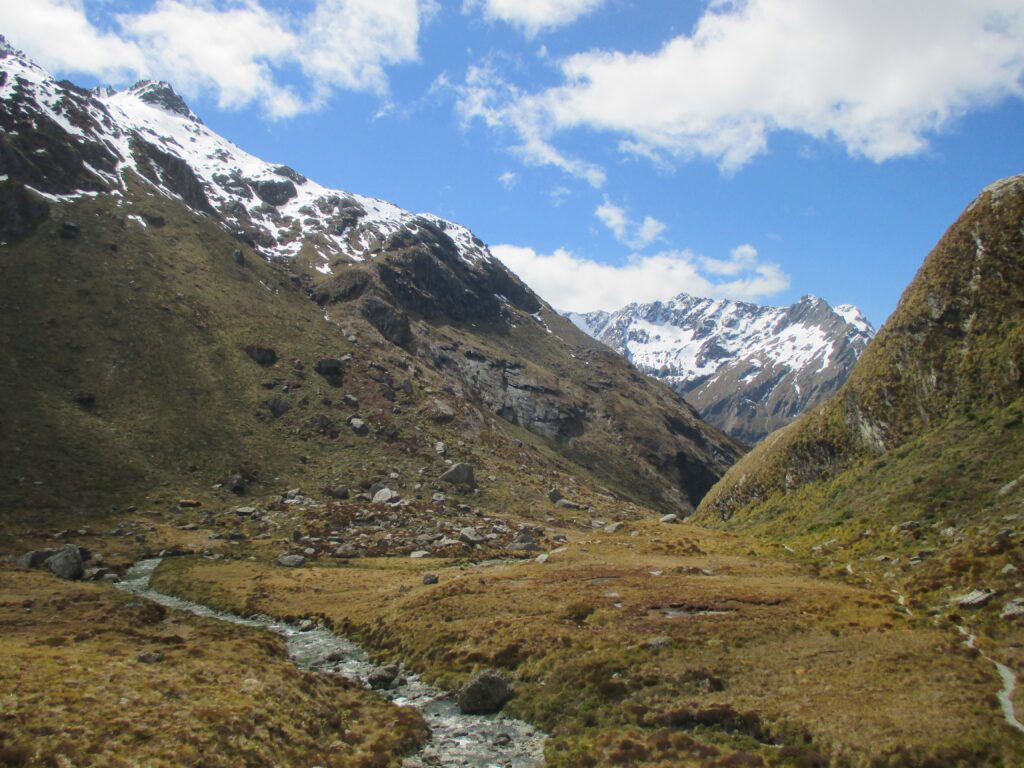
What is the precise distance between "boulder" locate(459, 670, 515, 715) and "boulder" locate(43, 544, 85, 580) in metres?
50.2

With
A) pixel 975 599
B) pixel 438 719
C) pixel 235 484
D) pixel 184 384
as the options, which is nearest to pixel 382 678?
pixel 438 719

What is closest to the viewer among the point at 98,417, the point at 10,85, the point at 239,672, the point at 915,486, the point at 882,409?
the point at 239,672

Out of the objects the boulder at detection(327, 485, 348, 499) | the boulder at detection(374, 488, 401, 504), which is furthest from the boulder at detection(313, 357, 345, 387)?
the boulder at detection(374, 488, 401, 504)

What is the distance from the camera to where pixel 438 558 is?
77125 mm

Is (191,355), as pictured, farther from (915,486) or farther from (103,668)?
(915,486)

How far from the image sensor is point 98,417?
4011 inches

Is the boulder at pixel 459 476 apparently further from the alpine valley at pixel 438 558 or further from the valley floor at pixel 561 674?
the valley floor at pixel 561 674

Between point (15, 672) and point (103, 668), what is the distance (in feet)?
11.8

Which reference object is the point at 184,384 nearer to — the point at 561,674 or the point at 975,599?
the point at 561,674

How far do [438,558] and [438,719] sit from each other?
47751 millimetres

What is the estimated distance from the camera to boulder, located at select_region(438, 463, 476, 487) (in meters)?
117

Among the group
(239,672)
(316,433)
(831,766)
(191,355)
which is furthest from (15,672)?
(191,355)

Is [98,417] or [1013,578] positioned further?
[98,417]

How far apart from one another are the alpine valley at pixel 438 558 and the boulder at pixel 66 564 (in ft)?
0.74
